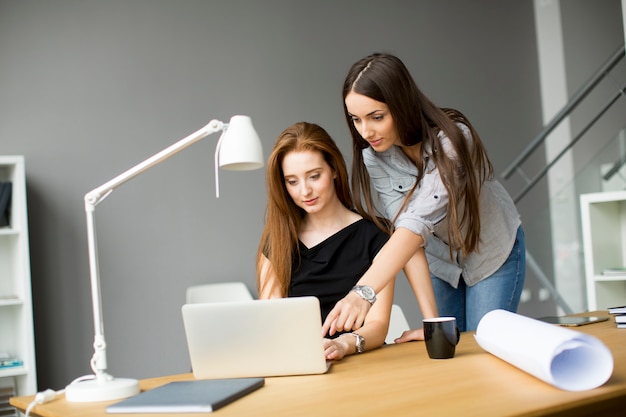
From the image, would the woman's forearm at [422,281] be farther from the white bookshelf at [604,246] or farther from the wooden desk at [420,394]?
the white bookshelf at [604,246]

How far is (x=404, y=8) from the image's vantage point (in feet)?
17.1

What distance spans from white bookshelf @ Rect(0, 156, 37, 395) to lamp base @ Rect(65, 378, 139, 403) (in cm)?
228

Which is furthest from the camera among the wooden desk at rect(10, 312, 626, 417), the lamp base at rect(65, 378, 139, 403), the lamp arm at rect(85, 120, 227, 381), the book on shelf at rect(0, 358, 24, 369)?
the book on shelf at rect(0, 358, 24, 369)

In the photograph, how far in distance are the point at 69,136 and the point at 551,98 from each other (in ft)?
12.4

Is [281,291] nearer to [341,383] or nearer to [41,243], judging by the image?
[341,383]

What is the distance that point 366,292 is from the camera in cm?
173

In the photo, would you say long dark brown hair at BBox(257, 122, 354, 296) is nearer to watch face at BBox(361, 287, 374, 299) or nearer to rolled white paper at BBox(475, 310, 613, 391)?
watch face at BBox(361, 287, 374, 299)

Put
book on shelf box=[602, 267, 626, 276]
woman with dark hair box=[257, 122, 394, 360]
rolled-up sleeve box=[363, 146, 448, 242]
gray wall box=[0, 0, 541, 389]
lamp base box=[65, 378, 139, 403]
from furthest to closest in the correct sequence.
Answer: gray wall box=[0, 0, 541, 389] → book on shelf box=[602, 267, 626, 276] → woman with dark hair box=[257, 122, 394, 360] → rolled-up sleeve box=[363, 146, 448, 242] → lamp base box=[65, 378, 139, 403]

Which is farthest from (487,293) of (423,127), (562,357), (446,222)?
(562,357)

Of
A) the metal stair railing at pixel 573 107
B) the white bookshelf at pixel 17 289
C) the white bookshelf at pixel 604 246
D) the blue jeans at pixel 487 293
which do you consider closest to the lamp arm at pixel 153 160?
the blue jeans at pixel 487 293

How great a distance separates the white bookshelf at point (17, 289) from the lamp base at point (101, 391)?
7.48 ft

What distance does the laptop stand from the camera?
4.57 feet

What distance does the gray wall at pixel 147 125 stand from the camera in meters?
3.87

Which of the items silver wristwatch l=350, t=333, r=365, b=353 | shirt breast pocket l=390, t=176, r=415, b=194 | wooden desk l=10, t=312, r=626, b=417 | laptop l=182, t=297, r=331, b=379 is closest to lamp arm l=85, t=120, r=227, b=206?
laptop l=182, t=297, r=331, b=379
